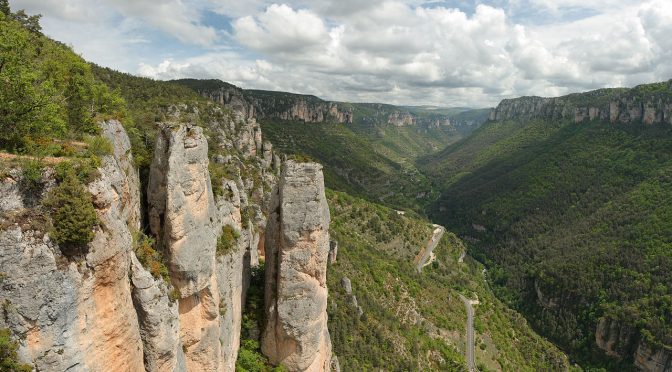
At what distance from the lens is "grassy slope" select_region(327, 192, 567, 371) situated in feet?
172

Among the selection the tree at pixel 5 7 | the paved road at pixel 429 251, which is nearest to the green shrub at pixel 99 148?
the tree at pixel 5 7

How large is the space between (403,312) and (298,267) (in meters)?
45.4

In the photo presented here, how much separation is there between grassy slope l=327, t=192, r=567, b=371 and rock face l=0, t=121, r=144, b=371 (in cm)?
3381

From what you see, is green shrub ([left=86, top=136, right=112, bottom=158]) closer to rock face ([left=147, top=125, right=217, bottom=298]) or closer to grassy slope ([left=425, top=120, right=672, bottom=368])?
rock face ([left=147, top=125, right=217, bottom=298])

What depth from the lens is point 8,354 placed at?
39.8 ft

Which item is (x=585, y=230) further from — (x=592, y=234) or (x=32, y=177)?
(x=32, y=177)

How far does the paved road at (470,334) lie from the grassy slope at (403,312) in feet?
4.62

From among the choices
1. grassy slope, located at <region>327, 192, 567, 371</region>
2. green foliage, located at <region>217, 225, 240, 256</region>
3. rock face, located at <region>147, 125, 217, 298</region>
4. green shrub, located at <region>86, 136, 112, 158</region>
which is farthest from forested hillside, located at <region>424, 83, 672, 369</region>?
green shrub, located at <region>86, 136, 112, 158</region>

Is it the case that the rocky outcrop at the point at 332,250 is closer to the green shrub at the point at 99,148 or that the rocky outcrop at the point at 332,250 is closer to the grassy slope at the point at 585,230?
the green shrub at the point at 99,148

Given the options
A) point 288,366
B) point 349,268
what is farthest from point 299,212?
point 349,268

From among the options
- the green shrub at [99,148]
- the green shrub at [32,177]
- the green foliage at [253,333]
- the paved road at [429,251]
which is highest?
the green shrub at [99,148]

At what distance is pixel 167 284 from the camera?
19.9 m

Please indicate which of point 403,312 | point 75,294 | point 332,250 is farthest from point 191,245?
point 403,312

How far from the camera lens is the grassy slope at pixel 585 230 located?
324ft
